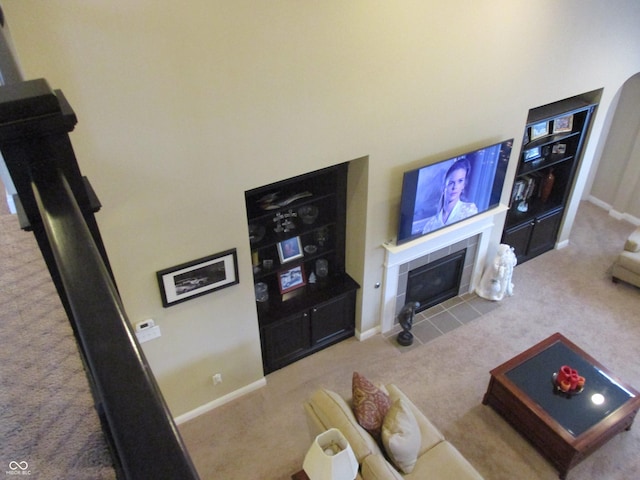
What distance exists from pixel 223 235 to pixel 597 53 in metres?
4.17

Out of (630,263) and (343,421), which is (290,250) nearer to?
(343,421)

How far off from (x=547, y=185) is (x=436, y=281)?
6.33 feet

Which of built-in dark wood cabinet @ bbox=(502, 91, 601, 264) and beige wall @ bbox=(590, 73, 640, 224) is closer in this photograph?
built-in dark wood cabinet @ bbox=(502, 91, 601, 264)

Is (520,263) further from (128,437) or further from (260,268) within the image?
(128,437)

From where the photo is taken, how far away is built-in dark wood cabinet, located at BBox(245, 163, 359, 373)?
14.5ft

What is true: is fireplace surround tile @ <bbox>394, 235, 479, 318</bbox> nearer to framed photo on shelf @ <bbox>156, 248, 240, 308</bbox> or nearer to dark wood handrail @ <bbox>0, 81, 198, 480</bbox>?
framed photo on shelf @ <bbox>156, 248, 240, 308</bbox>

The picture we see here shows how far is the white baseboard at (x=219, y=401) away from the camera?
455cm

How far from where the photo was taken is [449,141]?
14.8ft

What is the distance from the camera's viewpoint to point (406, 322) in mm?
5145

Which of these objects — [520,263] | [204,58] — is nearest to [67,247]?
[204,58]

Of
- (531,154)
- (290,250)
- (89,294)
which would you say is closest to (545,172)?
(531,154)

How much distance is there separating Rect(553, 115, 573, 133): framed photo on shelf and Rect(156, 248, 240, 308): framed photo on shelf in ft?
13.0

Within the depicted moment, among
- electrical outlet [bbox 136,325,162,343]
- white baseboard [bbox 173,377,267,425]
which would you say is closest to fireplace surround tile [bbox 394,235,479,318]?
white baseboard [bbox 173,377,267,425]

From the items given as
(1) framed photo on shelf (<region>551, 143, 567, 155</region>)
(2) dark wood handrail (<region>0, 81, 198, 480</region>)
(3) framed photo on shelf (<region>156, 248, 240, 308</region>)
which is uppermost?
(2) dark wood handrail (<region>0, 81, 198, 480</region>)
